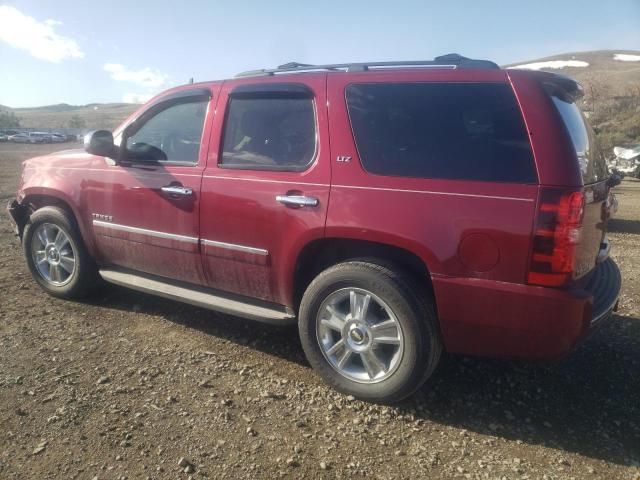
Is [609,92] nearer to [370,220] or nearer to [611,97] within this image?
[611,97]

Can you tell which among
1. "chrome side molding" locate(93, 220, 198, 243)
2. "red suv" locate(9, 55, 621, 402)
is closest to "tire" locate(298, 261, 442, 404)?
"red suv" locate(9, 55, 621, 402)

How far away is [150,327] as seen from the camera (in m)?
4.04

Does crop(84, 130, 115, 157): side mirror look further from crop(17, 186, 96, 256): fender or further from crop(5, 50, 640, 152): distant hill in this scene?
crop(5, 50, 640, 152): distant hill

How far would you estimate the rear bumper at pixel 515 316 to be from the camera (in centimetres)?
250

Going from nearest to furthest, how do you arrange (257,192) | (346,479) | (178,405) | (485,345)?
(346,479) < (485,345) < (178,405) < (257,192)

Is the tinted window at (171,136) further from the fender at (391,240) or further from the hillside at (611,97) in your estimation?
the hillside at (611,97)

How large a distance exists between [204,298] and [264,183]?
3.23ft

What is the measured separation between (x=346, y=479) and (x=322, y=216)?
4.66ft

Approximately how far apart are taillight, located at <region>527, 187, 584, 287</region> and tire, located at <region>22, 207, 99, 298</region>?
365 centimetres

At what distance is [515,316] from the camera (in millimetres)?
2580

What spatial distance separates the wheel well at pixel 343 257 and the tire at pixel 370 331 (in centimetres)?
10

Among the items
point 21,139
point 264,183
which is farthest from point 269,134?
point 21,139

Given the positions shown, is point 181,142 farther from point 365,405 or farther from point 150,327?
point 365,405

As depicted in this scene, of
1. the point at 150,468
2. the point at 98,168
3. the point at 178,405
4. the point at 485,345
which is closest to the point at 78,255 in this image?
the point at 98,168
